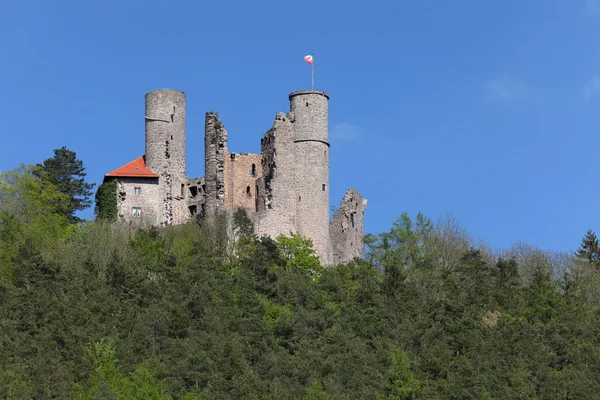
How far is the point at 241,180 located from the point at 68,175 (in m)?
11.2

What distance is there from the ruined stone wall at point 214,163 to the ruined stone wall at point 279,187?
2046 mm

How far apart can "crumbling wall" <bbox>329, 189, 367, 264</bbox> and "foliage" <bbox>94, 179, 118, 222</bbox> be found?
1151 cm

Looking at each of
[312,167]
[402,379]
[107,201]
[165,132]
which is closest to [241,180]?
[312,167]

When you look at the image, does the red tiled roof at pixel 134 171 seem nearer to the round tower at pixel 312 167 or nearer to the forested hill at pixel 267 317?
the forested hill at pixel 267 317

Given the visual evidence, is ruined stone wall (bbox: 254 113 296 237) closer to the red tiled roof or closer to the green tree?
the red tiled roof

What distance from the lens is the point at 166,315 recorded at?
170 feet

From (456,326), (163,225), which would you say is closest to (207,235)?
(163,225)

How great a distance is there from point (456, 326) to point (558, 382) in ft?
21.1

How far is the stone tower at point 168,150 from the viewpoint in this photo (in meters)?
69.0

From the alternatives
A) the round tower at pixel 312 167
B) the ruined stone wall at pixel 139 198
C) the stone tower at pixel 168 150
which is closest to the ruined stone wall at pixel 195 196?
the stone tower at pixel 168 150

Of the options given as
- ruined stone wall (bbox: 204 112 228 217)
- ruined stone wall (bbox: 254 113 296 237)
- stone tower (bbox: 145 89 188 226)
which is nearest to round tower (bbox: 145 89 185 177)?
stone tower (bbox: 145 89 188 226)

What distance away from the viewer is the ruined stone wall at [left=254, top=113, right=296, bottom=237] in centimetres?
6500

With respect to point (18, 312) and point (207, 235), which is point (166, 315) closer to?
point (18, 312)

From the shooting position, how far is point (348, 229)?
2707 inches
